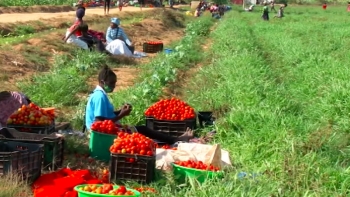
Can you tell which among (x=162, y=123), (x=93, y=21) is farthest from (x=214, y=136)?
(x=93, y=21)

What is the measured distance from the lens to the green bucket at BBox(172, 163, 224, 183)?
6.22 metres

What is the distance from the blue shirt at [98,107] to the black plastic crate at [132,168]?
134cm

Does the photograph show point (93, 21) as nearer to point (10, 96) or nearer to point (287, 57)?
point (287, 57)

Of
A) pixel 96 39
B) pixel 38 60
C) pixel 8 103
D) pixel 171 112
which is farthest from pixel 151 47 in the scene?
pixel 8 103

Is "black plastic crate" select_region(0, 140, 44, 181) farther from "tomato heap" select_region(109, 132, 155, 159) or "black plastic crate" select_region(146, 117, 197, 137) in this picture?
"black plastic crate" select_region(146, 117, 197, 137)

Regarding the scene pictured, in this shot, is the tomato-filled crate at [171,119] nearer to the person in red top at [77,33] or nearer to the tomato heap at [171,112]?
the tomato heap at [171,112]

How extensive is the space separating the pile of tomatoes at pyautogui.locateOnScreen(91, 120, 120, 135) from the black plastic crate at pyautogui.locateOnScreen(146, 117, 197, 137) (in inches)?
57.4

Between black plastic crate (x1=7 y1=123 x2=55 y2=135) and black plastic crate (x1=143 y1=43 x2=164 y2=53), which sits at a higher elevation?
black plastic crate (x1=7 y1=123 x2=55 y2=135)

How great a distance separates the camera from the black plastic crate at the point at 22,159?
6.11 m

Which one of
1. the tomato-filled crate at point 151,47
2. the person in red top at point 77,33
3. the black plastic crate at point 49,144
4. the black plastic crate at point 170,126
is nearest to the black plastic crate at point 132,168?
the black plastic crate at point 49,144

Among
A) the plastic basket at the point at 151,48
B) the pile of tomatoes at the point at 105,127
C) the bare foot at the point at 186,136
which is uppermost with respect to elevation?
the pile of tomatoes at the point at 105,127

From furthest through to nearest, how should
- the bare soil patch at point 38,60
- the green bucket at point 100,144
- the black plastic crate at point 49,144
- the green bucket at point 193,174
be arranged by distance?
the bare soil patch at point 38,60
the green bucket at point 100,144
the black plastic crate at point 49,144
the green bucket at point 193,174

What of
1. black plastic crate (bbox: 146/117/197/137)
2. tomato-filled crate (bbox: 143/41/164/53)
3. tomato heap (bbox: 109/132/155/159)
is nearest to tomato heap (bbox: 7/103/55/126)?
tomato heap (bbox: 109/132/155/159)

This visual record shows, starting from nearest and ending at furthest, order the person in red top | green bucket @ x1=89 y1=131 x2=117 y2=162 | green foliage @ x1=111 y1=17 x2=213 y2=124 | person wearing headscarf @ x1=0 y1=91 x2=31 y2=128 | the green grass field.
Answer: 1. the green grass field
2. green bucket @ x1=89 y1=131 x2=117 y2=162
3. person wearing headscarf @ x1=0 y1=91 x2=31 y2=128
4. green foliage @ x1=111 y1=17 x2=213 y2=124
5. the person in red top
